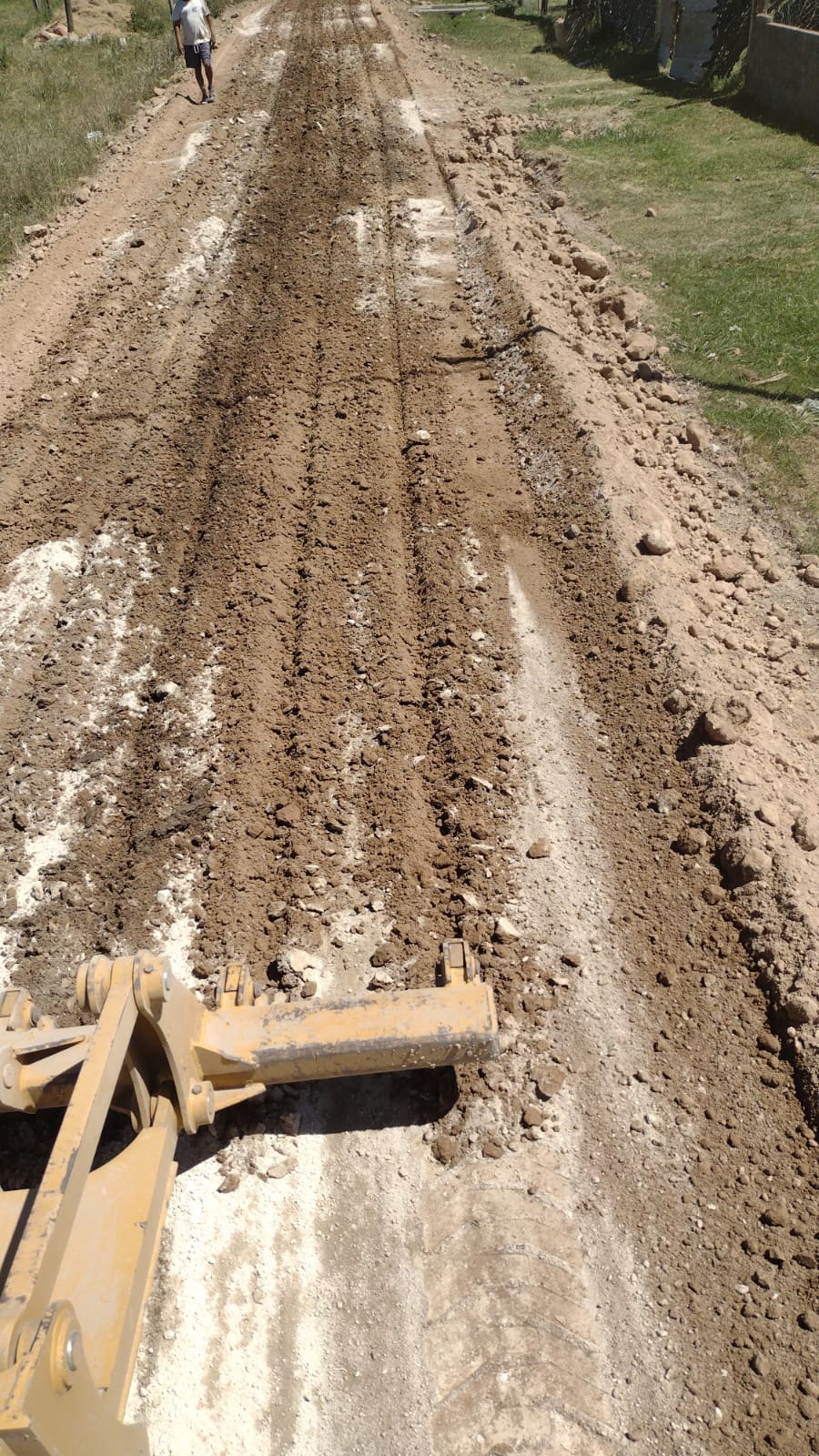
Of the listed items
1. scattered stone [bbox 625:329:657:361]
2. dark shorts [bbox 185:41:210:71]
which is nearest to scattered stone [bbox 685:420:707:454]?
scattered stone [bbox 625:329:657:361]

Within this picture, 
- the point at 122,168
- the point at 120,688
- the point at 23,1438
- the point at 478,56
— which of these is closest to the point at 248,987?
the point at 23,1438

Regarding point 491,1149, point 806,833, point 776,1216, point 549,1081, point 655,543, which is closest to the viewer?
point 776,1216

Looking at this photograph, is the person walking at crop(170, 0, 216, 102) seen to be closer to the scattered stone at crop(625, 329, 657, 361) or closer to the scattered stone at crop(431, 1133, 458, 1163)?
the scattered stone at crop(625, 329, 657, 361)

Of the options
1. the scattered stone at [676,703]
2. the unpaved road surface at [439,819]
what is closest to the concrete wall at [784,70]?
the unpaved road surface at [439,819]

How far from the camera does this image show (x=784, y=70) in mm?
13109

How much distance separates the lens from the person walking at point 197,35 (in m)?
14.2

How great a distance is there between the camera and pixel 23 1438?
1.89 meters

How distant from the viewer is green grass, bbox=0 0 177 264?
12.0m

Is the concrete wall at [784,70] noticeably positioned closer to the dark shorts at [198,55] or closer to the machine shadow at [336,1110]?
the dark shorts at [198,55]

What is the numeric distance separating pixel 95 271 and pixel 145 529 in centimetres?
530

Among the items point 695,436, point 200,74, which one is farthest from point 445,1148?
point 200,74

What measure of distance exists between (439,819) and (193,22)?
15.0 m

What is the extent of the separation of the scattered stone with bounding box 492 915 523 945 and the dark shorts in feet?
52.0

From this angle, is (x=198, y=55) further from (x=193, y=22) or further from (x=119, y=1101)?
(x=119, y=1101)
